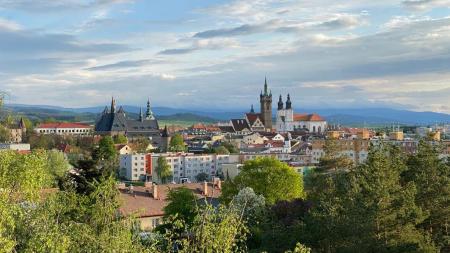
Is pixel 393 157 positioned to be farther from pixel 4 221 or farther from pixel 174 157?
pixel 174 157

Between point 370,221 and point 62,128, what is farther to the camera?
point 62,128

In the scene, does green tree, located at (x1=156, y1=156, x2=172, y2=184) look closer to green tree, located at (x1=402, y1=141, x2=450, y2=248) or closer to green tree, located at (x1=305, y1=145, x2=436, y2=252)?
green tree, located at (x1=402, y1=141, x2=450, y2=248)

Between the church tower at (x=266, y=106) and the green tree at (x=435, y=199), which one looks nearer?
the green tree at (x=435, y=199)

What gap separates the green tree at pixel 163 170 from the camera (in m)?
89.1

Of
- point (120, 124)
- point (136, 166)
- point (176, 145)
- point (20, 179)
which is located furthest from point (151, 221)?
point (120, 124)

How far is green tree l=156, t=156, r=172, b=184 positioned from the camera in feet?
292

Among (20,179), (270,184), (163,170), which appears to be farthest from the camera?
(163,170)

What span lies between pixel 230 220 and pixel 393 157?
20.5 meters

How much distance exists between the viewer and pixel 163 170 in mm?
89125

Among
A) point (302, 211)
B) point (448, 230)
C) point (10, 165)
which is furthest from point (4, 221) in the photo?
point (302, 211)

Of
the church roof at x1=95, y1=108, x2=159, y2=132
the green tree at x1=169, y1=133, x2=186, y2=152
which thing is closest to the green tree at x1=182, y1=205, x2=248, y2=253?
the green tree at x1=169, y1=133, x2=186, y2=152

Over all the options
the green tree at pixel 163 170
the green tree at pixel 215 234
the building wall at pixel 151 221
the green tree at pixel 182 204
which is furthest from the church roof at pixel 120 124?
the green tree at pixel 215 234

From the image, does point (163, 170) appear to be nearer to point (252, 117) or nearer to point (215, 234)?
point (215, 234)

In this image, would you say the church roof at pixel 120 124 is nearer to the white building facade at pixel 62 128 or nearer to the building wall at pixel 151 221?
the white building facade at pixel 62 128
